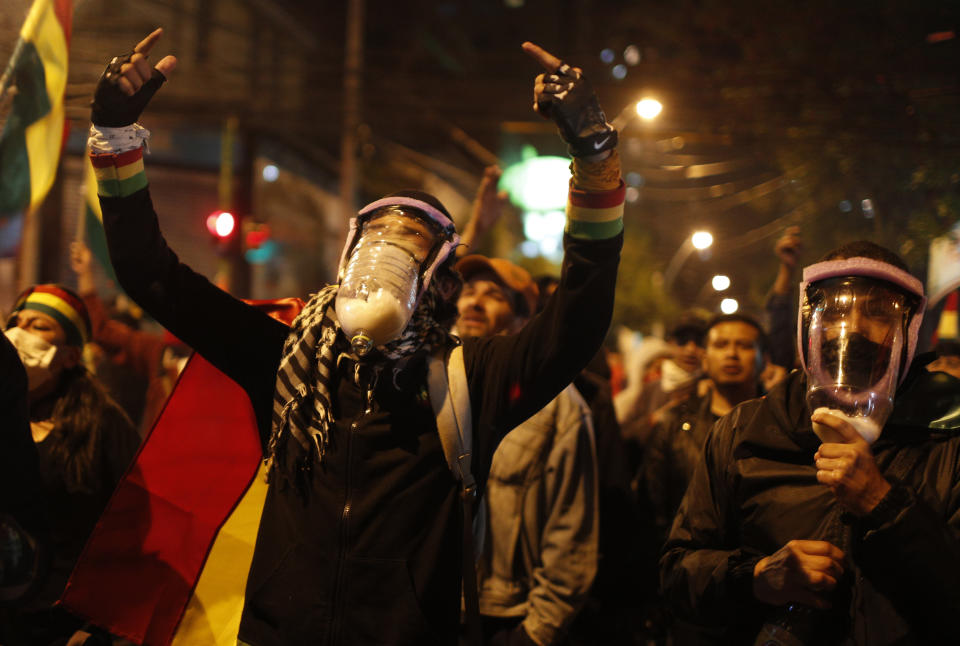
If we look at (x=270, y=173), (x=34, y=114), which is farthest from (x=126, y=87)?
(x=270, y=173)

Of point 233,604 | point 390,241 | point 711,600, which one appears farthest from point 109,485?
point 711,600

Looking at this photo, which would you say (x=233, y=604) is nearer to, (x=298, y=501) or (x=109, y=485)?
(x=298, y=501)

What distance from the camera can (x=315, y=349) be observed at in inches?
108

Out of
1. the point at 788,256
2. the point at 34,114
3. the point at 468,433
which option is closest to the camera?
the point at 468,433

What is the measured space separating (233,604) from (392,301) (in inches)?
49.8

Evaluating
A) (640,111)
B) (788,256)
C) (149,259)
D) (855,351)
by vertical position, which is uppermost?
(640,111)

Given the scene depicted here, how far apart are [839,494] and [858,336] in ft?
A: 1.48

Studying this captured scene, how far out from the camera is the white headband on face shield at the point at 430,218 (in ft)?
9.13

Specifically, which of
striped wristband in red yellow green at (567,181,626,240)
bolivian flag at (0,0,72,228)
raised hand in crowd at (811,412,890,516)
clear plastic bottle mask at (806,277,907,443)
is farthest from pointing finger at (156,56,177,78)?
raised hand in crowd at (811,412,890,516)

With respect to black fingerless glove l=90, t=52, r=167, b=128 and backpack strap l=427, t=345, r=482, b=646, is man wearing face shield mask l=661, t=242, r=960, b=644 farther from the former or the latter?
black fingerless glove l=90, t=52, r=167, b=128

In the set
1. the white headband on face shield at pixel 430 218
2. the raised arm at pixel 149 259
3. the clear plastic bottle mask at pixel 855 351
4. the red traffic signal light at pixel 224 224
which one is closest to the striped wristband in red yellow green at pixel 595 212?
the white headband on face shield at pixel 430 218

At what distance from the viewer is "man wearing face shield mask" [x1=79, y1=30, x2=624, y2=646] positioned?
8.05ft

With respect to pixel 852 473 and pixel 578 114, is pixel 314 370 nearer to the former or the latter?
pixel 578 114

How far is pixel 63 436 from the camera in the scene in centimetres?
385
